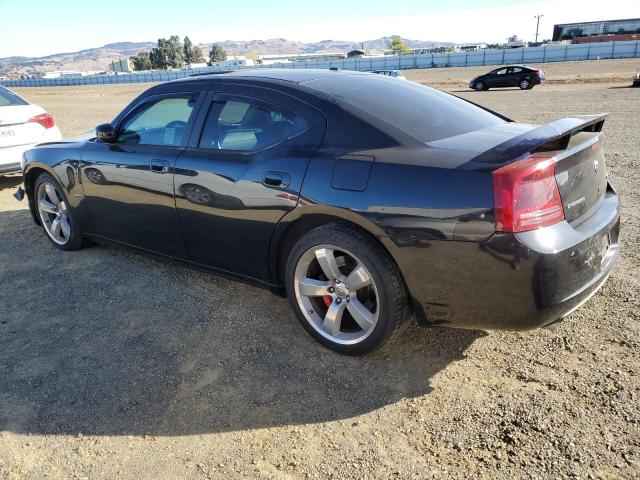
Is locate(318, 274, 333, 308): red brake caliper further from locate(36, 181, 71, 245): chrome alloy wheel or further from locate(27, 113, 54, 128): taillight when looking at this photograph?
locate(27, 113, 54, 128): taillight

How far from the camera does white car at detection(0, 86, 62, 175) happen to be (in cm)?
712

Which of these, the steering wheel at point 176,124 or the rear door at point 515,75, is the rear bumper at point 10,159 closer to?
the steering wheel at point 176,124

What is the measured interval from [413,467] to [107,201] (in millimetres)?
3265

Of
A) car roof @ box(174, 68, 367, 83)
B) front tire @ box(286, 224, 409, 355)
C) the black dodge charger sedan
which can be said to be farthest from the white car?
front tire @ box(286, 224, 409, 355)

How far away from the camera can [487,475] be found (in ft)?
7.23

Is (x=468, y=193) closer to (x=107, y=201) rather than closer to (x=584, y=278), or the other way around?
→ (x=584, y=278)

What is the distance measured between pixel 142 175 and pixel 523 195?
9.05 ft

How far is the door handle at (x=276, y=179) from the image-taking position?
312 cm

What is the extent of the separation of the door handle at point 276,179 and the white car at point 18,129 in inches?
195

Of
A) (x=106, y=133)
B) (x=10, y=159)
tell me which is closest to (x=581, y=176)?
(x=106, y=133)

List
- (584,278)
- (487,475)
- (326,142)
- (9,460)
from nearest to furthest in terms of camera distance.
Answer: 1. (487,475)
2. (9,460)
3. (584,278)
4. (326,142)

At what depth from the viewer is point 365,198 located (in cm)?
278

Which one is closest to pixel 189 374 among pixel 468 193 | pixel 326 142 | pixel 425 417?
pixel 425 417

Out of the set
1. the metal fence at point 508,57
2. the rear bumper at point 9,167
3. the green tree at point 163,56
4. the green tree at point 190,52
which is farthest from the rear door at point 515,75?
the green tree at point 190,52
